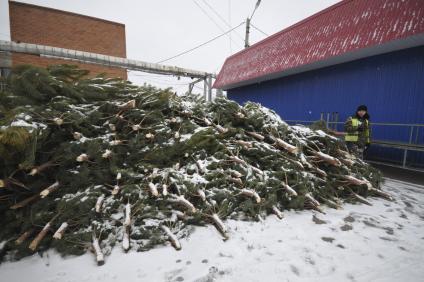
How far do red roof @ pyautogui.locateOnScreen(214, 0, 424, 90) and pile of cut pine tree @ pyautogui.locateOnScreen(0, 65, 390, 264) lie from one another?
4083 mm

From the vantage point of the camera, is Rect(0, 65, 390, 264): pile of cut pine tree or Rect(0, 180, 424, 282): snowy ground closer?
Rect(0, 180, 424, 282): snowy ground

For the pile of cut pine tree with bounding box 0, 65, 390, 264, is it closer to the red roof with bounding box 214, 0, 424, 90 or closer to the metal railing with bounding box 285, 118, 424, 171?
the metal railing with bounding box 285, 118, 424, 171

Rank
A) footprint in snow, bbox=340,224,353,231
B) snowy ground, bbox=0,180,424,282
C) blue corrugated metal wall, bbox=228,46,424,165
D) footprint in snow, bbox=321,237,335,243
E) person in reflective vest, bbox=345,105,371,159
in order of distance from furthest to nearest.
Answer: blue corrugated metal wall, bbox=228,46,424,165
person in reflective vest, bbox=345,105,371,159
footprint in snow, bbox=340,224,353,231
footprint in snow, bbox=321,237,335,243
snowy ground, bbox=0,180,424,282

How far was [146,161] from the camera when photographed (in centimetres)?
312

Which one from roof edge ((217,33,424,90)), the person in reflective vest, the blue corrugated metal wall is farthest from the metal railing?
roof edge ((217,33,424,90))

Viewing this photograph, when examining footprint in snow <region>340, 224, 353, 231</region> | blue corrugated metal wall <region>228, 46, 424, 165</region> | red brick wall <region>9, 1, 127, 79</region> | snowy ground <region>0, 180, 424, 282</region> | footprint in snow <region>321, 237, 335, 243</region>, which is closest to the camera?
snowy ground <region>0, 180, 424, 282</region>

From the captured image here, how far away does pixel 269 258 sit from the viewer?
2125 mm

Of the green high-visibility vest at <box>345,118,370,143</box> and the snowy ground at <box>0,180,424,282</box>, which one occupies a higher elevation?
the green high-visibility vest at <box>345,118,370,143</box>

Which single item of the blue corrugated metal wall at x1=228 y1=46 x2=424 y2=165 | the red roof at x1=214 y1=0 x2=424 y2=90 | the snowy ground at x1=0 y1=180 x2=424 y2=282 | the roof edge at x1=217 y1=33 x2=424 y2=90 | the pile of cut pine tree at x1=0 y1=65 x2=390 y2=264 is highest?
the red roof at x1=214 y1=0 x2=424 y2=90

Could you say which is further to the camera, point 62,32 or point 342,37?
point 62,32

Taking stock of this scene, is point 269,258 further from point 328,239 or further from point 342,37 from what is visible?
point 342,37

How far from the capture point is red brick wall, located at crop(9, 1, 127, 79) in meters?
11.8

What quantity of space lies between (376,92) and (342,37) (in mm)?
2300

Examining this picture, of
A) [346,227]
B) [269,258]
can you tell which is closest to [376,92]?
[346,227]
